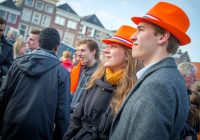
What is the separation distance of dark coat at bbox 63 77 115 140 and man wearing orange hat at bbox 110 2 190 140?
669mm

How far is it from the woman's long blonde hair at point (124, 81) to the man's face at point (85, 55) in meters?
1.47

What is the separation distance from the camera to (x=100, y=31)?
4825cm

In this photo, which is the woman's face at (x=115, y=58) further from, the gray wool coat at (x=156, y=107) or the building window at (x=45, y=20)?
the building window at (x=45, y=20)

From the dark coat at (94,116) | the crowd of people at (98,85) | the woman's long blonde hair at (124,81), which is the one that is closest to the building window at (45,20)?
the crowd of people at (98,85)

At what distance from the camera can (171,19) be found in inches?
72.6

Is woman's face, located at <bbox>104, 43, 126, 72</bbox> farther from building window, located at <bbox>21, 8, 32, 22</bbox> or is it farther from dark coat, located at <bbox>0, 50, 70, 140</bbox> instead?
building window, located at <bbox>21, 8, 32, 22</bbox>

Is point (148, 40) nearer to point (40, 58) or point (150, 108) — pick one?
point (150, 108)

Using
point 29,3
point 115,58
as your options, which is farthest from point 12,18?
point 115,58

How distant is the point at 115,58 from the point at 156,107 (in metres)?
1.45

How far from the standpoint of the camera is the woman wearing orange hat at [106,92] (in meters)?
2.54

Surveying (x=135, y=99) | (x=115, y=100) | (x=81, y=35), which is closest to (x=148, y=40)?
(x=135, y=99)

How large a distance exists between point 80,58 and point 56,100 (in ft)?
5.66

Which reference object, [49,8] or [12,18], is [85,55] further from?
[49,8]

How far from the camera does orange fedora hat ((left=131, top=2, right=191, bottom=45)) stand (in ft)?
5.98
